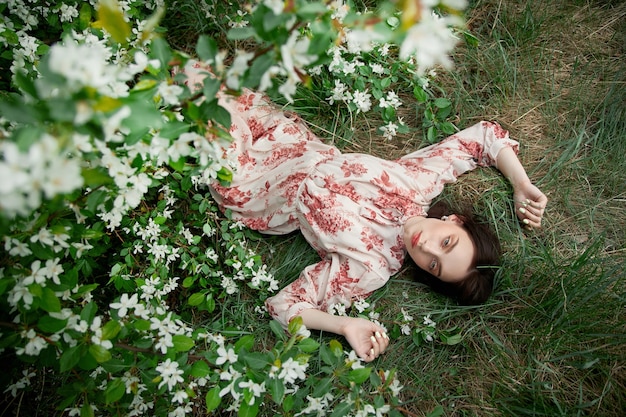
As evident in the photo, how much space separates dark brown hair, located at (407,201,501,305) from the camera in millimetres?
2287

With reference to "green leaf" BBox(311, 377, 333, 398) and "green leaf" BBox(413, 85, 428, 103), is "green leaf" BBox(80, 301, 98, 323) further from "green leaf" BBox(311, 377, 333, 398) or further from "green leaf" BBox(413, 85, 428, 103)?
"green leaf" BBox(413, 85, 428, 103)

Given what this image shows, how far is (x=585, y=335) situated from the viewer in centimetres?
216

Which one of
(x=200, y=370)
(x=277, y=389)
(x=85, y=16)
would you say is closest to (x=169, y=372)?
(x=200, y=370)

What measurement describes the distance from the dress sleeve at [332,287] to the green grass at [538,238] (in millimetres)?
166

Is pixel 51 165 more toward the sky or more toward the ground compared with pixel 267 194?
more toward the sky

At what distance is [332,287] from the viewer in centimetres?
236

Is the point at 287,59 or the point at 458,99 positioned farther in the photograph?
the point at 458,99

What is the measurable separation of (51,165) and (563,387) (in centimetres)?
229

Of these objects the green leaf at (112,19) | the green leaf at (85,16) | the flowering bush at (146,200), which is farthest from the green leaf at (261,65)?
the green leaf at (85,16)

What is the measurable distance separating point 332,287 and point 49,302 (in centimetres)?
135

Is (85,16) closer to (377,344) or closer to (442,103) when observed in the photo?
(442,103)

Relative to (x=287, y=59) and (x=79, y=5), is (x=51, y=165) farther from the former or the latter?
(x=79, y=5)

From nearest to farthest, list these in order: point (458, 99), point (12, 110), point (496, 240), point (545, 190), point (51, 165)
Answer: point (51, 165)
point (12, 110)
point (496, 240)
point (545, 190)
point (458, 99)

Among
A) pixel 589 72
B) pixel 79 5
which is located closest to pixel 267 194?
pixel 79 5
